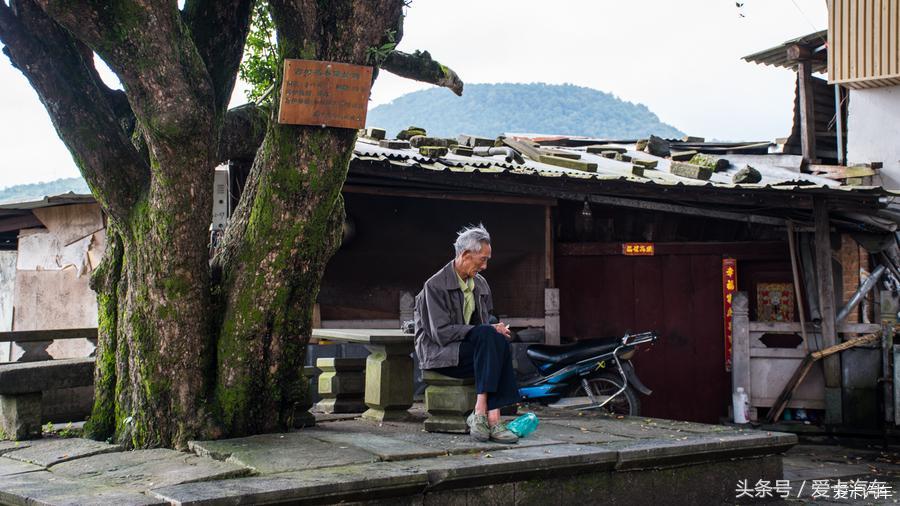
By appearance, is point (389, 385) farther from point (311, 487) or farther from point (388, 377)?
point (311, 487)

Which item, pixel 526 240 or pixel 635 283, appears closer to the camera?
pixel 526 240

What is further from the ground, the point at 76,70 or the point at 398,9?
the point at 398,9

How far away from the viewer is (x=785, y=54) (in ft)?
52.7

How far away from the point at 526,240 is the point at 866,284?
14.7 feet

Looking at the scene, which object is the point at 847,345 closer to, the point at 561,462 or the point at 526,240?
the point at 526,240

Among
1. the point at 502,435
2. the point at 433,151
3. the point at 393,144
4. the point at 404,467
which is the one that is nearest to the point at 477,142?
the point at 393,144

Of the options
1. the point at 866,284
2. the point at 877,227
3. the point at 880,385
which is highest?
the point at 877,227

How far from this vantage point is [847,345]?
11594 millimetres

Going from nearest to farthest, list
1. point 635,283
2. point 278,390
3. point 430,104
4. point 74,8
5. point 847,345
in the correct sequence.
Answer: point 74,8 < point 278,390 < point 847,345 < point 635,283 < point 430,104

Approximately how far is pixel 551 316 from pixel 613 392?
142cm

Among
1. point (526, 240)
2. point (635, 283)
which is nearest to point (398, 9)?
point (526, 240)

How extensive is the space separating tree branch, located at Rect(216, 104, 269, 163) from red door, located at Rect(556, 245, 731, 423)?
5.85m

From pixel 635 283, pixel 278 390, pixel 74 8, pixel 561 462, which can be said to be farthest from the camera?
pixel 635 283

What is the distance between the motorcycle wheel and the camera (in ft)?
35.8
